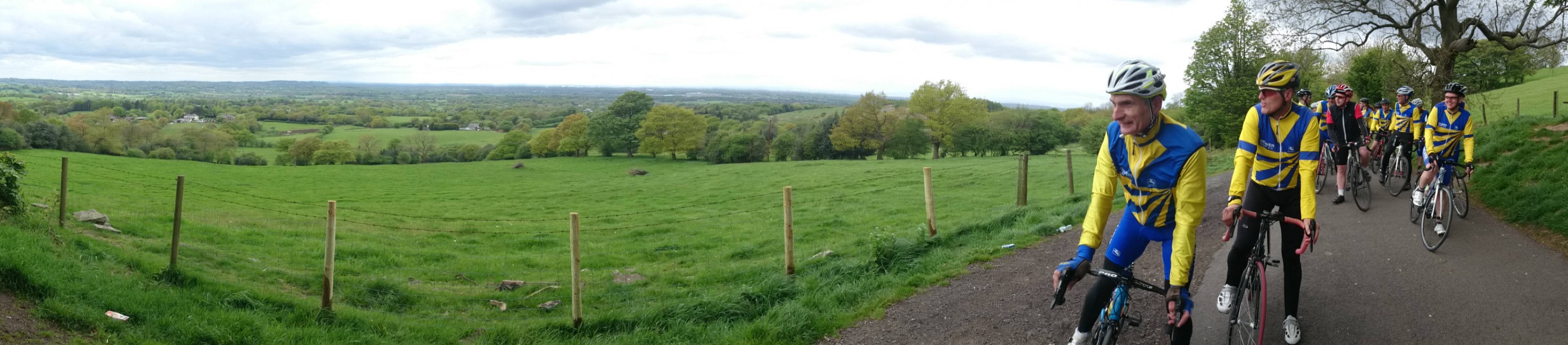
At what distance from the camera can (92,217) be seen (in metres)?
13.0

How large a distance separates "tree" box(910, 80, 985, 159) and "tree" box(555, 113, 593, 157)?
34.3m

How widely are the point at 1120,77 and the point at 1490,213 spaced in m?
9.61

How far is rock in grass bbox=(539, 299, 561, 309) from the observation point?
9531 millimetres

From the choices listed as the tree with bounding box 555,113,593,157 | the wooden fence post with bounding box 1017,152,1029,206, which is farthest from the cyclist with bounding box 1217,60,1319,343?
the tree with bounding box 555,113,593,157

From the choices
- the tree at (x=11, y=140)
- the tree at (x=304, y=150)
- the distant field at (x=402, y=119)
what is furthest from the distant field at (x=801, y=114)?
the tree at (x=11, y=140)

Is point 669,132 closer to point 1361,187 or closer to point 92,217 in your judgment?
point 92,217

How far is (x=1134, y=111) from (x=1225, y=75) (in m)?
50.9

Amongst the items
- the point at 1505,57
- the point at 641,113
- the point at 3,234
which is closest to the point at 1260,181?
the point at 3,234

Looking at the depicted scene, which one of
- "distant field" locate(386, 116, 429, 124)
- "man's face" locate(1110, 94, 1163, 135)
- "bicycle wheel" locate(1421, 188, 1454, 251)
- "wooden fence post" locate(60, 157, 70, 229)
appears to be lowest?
"wooden fence post" locate(60, 157, 70, 229)

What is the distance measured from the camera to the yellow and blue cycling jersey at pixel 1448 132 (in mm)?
8359

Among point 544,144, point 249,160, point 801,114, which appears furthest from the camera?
point 801,114

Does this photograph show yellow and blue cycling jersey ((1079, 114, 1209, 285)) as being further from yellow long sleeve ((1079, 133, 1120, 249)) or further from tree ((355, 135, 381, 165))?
tree ((355, 135, 381, 165))

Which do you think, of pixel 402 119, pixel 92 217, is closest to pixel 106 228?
pixel 92 217

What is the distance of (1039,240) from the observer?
32.6 ft
